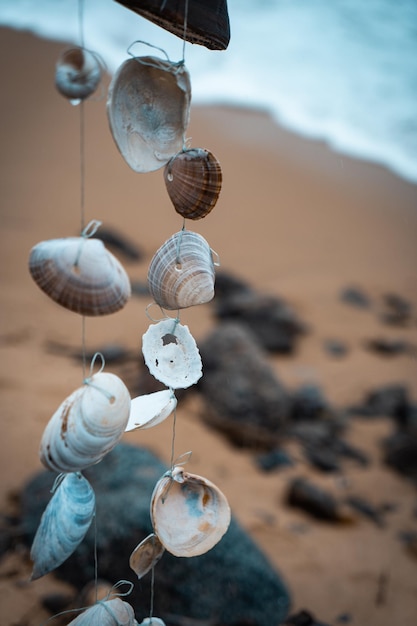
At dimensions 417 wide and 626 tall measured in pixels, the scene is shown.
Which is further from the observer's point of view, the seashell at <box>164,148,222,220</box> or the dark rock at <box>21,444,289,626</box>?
the dark rock at <box>21,444,289,626</box>

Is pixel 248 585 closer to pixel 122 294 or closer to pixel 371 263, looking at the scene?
pixel 122 294

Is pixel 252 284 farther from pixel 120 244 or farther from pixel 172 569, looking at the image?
pixel 172 569

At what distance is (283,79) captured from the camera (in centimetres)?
1305

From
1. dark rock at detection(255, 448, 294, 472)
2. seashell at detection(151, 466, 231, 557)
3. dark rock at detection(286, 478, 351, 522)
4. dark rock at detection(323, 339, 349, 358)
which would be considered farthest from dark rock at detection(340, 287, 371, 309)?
seashell at detection(151, 466, 231, 557)

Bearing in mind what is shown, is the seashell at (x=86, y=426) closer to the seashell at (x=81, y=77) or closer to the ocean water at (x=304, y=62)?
the seashell at (x=81, y=77)

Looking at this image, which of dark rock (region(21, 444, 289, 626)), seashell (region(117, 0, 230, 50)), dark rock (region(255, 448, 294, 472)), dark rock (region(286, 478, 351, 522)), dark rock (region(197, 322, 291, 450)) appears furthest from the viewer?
dark rock (region(197, 322, 291, 450))

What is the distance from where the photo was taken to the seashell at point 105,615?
5.22 ft

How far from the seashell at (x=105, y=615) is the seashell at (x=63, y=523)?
165 millimetres

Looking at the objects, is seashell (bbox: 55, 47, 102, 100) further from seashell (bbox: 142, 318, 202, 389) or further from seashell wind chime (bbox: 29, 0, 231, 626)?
seashell (bbox: 142, 318, 202, 389)

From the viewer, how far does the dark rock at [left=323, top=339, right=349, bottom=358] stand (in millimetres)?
6277

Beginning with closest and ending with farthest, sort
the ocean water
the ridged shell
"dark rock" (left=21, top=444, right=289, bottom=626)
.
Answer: the ridged shell, "dark rock" (left=21, top=444, right=289, bottom=626), the ocean water

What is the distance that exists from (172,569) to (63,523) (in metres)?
1.25

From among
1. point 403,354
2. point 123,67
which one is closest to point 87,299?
point 123,67

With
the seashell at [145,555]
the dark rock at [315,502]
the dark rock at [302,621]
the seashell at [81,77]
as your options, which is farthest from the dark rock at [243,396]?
the seashell at [81,77]
